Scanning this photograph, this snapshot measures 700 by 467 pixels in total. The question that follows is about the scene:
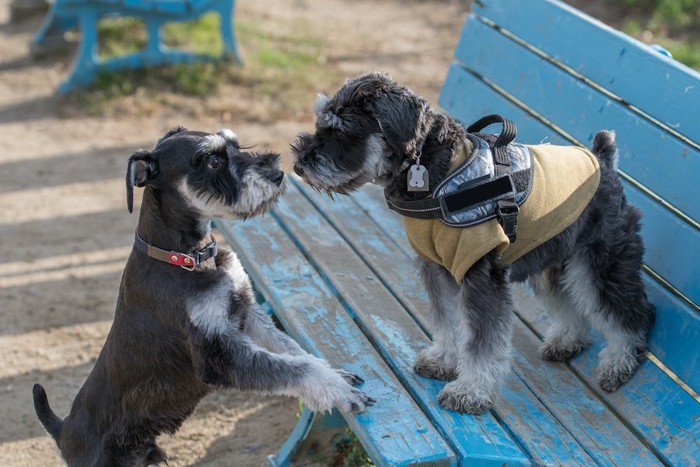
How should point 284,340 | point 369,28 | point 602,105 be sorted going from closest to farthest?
point 284,340
point 602,105
point 369,28

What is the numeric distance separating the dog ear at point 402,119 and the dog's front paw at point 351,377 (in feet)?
3.08

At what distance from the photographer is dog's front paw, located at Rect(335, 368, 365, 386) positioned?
11.9 feet

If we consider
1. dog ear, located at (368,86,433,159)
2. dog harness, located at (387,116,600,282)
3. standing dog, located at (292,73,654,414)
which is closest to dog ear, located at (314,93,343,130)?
standing dog, located at (292,73,654,414)

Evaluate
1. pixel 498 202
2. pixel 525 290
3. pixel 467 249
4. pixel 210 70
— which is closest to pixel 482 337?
pixel 467 249

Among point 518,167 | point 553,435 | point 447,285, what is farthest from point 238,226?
point 553,435

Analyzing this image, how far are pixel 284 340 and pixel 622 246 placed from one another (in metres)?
1.55

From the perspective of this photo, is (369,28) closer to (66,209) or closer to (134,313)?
(66,209)

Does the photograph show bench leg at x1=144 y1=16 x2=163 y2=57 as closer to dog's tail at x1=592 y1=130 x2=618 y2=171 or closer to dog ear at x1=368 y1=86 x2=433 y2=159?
dog ear at x1=368 y1=86 x2=433 y2=159

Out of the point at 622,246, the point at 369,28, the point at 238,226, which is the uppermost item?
the point at 622,246

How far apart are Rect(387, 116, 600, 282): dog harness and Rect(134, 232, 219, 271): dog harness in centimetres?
83

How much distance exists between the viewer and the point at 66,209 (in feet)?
23.4

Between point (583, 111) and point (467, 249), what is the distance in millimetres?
1401

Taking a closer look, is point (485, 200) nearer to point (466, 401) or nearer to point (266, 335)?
point (466, 401)

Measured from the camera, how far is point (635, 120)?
4.07 metres
